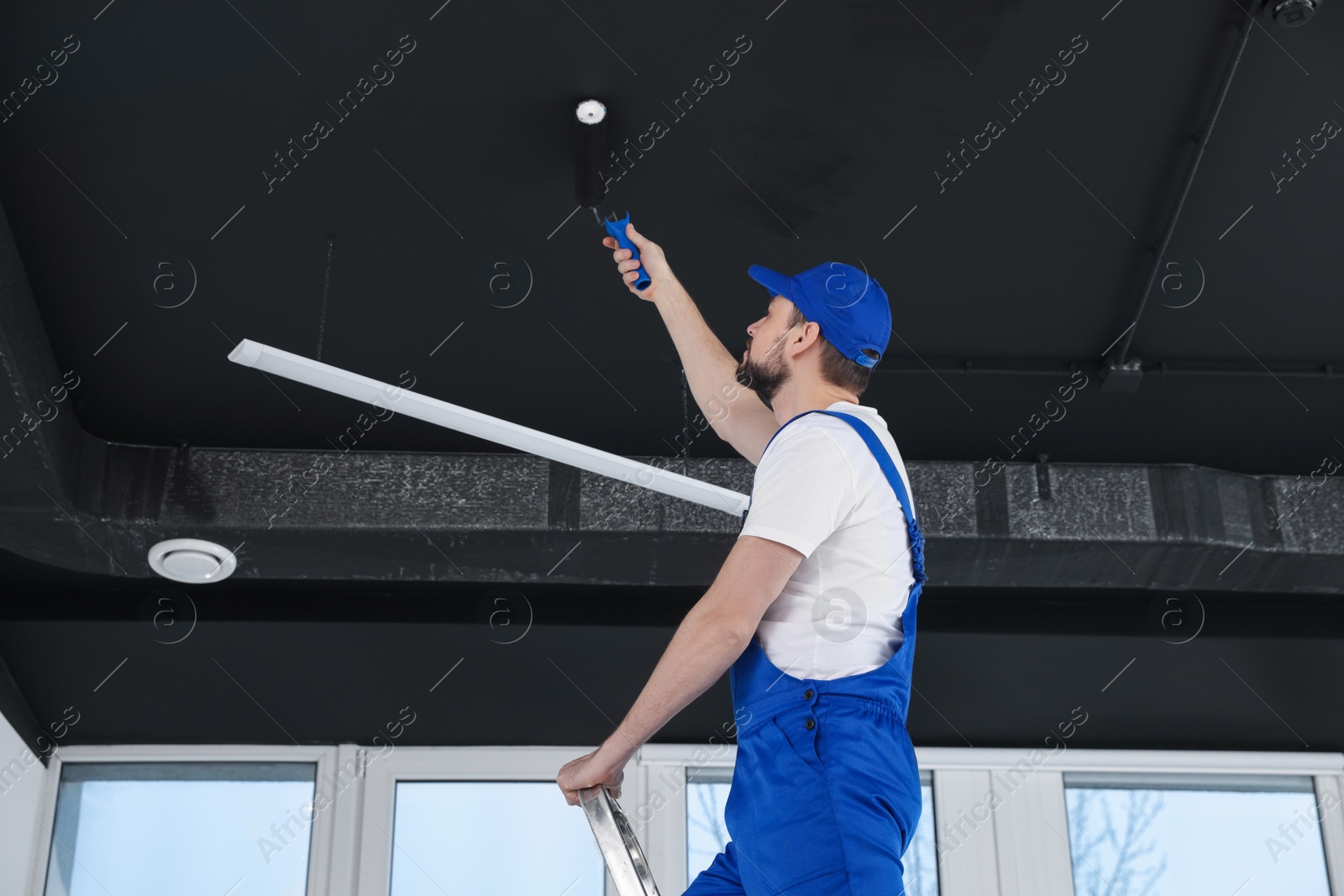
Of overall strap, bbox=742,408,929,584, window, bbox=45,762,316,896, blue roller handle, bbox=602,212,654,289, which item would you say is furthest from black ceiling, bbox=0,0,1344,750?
overall strap, bbox=742,408,929,584

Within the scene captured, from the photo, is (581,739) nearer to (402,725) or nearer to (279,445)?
(402,725)

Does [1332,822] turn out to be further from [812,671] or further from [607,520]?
[812,671]

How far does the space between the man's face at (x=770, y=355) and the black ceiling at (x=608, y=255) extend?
1.17 metres

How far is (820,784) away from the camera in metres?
1.36

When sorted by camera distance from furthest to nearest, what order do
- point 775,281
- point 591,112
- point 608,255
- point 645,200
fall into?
point 608,255
point 645,200
point 591,112
point 775,281

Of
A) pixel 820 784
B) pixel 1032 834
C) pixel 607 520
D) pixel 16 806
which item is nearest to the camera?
pixel 820 784

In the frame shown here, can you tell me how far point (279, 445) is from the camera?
395cm

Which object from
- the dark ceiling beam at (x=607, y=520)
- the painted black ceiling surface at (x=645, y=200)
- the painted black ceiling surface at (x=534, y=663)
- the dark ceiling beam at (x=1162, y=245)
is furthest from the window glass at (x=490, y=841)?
the dark ceiling beam at (x=1162, y=245)

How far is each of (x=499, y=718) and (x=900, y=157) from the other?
262 centimetres

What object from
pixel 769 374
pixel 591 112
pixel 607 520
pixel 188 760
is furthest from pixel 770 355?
pixel 188 760

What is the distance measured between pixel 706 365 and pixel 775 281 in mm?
339

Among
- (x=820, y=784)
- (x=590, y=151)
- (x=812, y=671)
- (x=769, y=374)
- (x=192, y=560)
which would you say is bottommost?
(x=820, y=784)

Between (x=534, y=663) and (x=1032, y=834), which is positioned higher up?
(x=534, y=663)

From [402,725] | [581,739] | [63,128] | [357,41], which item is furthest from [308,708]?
[357,41]
